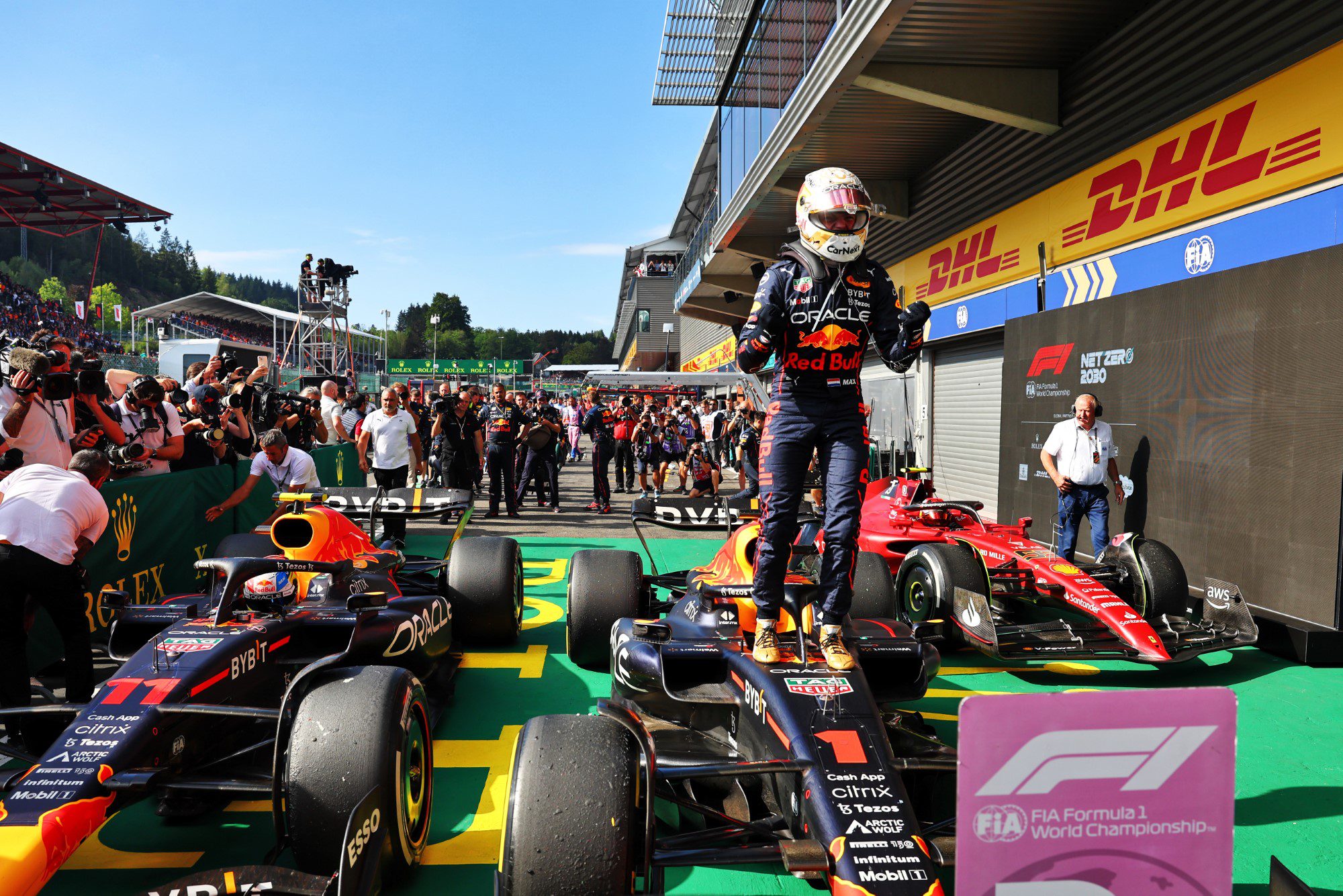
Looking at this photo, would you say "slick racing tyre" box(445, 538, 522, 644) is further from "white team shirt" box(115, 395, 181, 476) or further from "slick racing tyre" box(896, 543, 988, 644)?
"white team shirt" box(115, 395, 181, 476)

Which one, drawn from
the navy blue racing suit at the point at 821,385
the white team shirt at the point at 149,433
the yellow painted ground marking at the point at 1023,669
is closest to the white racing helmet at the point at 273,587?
the navy blue racing suit at the point at 821,385

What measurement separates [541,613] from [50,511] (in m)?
3.83

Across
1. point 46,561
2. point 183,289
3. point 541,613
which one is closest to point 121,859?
point 46,561

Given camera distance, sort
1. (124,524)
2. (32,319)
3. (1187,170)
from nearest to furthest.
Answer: (124,524) < (1187,170) < (32,319)

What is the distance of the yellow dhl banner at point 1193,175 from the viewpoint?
6.40 m

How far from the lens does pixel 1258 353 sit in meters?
6.39

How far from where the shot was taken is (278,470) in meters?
7.25

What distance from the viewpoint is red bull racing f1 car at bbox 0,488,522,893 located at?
251 centimetres

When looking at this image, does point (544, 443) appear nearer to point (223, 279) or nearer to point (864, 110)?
point (864, 110)

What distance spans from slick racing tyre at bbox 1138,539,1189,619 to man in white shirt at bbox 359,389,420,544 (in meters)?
7.47

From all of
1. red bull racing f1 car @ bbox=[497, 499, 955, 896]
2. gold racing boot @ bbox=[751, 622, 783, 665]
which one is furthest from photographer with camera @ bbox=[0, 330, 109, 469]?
gold racing boot @ bbox=[751, 622, 783, 665]

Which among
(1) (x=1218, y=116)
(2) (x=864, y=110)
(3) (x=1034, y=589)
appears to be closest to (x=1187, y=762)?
(3) (x=1034, y=589)

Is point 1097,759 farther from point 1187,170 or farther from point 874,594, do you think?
point 1187,170

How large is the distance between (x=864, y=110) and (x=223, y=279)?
179557 mm
